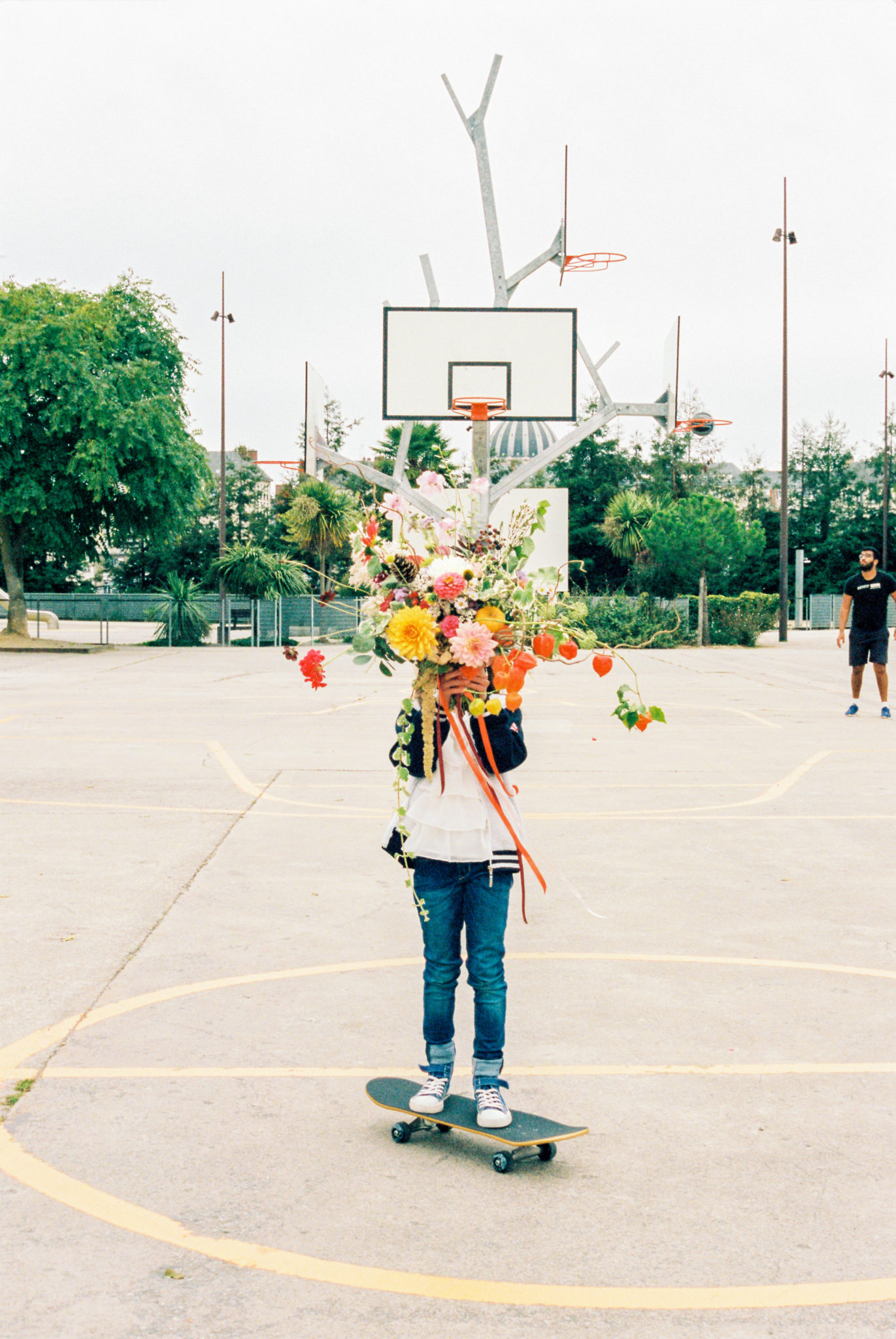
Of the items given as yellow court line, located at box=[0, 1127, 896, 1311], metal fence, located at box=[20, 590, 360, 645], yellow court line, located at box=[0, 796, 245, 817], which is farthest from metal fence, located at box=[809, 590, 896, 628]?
yellow court line, located at box=[0, 1127, 896, 1311]

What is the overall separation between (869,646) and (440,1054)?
13156 millimetres

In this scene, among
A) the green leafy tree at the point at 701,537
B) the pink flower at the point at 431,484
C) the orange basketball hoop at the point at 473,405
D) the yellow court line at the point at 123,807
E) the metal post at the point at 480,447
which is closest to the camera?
the pink flower at the point at 431,484

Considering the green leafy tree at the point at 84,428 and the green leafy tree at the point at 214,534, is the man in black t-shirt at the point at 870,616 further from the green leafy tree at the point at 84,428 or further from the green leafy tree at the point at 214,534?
the green leafy tree at the point at 214,534

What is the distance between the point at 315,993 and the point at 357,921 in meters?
1.18

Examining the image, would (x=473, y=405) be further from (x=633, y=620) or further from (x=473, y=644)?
(x=633, y=620)

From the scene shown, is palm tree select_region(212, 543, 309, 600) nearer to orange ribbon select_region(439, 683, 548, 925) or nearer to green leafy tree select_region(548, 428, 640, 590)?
→ green leafy tree select_region(548, 428, 640, 590)

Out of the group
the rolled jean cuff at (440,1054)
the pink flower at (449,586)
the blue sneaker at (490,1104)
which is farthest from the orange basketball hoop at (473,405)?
the blue sneaker at (490,1104)

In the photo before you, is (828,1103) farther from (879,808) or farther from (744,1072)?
(879,808)

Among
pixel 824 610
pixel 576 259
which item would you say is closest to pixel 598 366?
pixel 576 259

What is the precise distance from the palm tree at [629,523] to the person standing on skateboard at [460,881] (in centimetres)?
4288

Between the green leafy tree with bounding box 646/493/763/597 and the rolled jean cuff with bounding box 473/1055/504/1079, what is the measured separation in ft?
114

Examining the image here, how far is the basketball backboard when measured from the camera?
59.8ft

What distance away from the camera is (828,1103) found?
13.6 ft

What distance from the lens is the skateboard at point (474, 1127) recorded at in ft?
12.2
